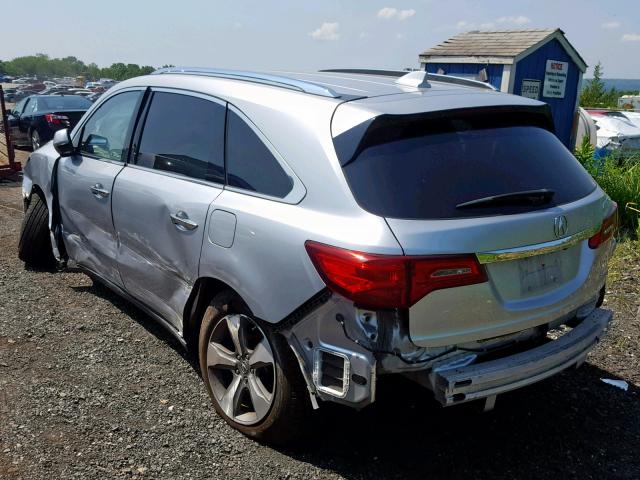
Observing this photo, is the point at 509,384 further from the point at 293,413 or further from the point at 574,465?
the point at 293,413

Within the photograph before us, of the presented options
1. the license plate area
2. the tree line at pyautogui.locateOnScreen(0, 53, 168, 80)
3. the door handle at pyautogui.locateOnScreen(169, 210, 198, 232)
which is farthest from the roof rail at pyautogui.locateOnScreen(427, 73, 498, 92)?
the tree line at pyautogui.locateOnScreen(0, 53, 168, 80)

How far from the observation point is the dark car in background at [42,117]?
1403 cm

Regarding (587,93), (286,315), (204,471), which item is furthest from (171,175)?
(587,93)

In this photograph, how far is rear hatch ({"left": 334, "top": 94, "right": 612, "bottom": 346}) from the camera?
2.43 metres

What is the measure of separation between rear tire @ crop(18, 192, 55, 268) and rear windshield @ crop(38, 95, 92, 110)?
1040 cm

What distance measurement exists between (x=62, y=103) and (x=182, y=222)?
13415mm

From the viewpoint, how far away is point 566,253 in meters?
2.84

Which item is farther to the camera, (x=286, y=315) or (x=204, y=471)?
(x=204, y=471)

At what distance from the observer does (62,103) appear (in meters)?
15.0

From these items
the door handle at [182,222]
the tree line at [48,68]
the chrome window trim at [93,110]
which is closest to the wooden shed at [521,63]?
the chrome window trim at [93,110]

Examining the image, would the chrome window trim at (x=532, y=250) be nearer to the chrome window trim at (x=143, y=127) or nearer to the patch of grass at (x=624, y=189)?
the chrome window trim at (x=143, y=127)

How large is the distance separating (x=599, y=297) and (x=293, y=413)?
1.74 m

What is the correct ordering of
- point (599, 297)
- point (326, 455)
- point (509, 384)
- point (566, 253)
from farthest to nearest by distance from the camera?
1. point (599, 297)
2. point (326, 455)
3. point (566, 253)
4. point (509, 384)

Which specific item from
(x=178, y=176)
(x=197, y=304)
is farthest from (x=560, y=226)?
(x=178, y=176)
